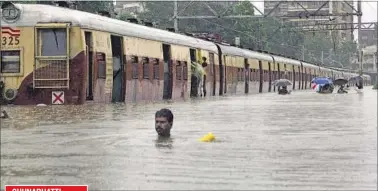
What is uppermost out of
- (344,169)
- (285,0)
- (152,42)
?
(285,0)

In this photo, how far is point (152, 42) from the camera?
72.7 feet

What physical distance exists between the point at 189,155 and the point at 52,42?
9.90 metres

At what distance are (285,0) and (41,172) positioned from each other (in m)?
31.3

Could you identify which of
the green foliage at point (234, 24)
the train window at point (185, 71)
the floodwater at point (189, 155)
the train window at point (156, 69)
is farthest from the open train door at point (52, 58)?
the green foliage at point (234, 24)

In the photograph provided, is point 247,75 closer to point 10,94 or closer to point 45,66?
point 45,66

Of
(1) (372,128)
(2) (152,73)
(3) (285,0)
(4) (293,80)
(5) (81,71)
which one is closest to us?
(1) (372,128)

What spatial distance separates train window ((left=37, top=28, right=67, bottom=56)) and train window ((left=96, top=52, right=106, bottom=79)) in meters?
1.06

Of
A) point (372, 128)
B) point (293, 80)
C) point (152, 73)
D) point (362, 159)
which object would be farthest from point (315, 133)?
point (293, 80)

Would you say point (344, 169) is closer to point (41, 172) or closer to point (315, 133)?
point (41, 172)

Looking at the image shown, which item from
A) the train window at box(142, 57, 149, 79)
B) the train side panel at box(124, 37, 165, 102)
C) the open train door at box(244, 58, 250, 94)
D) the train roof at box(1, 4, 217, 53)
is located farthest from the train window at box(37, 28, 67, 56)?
the open train door at box(244, 58, 250, 94)

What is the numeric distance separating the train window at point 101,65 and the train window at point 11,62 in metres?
1.87

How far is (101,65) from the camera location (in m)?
17.7

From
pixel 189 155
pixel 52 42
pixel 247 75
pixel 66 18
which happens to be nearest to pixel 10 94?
pixel 52 42

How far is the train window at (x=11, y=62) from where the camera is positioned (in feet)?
54.1
